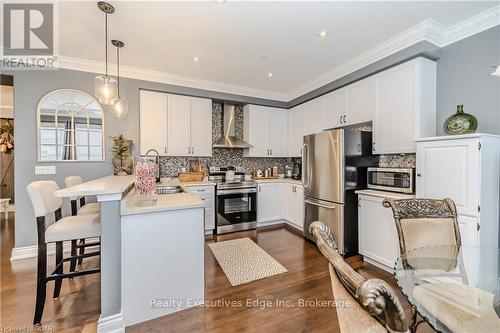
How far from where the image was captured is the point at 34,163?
2955mm

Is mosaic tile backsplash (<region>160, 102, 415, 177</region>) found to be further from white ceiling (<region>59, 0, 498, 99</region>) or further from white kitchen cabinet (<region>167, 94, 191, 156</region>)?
white ceiling (<region>59, 0, 498, 99</region>)

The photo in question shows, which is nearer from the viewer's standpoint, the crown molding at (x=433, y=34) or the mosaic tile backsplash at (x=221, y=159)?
the crown molding at (x=433, y=34)

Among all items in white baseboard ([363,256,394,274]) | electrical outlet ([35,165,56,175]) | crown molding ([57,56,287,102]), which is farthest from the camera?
crown molding ([57,56,287,102])

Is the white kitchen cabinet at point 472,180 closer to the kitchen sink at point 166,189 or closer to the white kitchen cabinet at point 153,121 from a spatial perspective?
the kitchen sink at point 166,189

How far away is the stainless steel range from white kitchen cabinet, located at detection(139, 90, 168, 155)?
1.14 meters

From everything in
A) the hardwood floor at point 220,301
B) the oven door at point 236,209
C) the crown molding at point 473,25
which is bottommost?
the hardwood floor at point 220,301

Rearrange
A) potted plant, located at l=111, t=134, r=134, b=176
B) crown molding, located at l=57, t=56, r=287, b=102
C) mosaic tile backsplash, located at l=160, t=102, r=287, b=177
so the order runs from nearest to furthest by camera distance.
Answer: crown molding, located at l=57, t=56, r=287, b=102
potted plant, located at l=111, t=134, r=134, b=176
mosaic tile backsplash, located at l=160, t=102, r=287, b=177

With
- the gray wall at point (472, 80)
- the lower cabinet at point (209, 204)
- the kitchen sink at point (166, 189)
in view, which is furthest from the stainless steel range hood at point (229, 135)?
the gray wall at point (472, 80)

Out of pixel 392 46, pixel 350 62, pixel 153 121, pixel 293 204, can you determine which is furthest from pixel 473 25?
pixel 153 121

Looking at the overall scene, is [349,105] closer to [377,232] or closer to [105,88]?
[377,232]

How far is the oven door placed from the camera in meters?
3.88

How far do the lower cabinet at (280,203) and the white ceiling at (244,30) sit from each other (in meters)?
2.18

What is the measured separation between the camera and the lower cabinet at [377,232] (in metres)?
2.46

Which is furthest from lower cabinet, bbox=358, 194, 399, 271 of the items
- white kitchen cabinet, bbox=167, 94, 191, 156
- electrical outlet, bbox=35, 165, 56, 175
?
electrical outlet, bbox=35, 165, 56, 175
